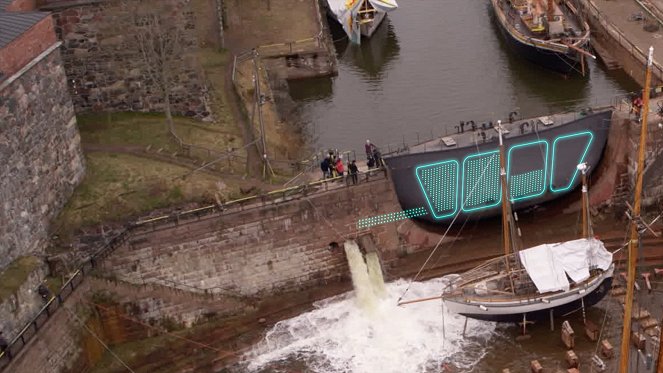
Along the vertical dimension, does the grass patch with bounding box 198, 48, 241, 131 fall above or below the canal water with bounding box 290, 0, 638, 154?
above

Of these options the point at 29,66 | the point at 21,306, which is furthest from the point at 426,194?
the point at 21,306

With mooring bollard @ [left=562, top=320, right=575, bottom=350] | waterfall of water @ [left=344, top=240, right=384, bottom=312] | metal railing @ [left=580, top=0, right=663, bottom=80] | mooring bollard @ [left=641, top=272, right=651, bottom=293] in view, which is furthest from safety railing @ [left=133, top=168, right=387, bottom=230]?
metal railing @ [left=580, top=0, right=663, bottom=80]

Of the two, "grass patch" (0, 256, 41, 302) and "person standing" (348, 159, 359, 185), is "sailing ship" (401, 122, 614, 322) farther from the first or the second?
"grass patch" (0, 256, 41, 302)

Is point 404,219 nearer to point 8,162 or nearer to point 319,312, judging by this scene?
point 319,312

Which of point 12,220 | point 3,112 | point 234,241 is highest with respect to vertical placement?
point 3,112

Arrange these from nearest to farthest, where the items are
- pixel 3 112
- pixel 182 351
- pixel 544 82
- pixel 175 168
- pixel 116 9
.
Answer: pixel 3 112
pixel 182 351
pixel 175 168
pixel 116 9
pixel 544 82

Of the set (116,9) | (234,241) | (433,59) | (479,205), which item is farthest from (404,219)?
(433,59)
